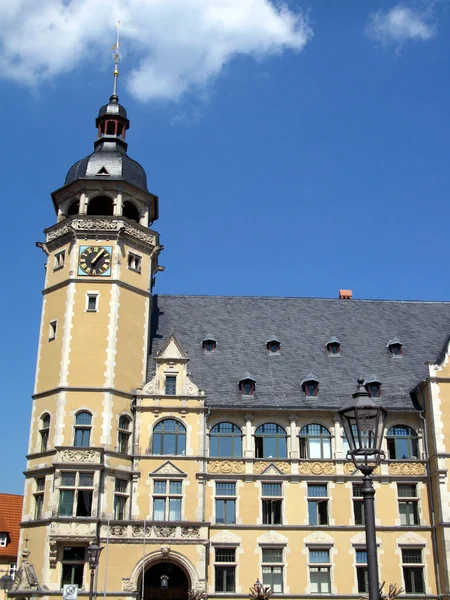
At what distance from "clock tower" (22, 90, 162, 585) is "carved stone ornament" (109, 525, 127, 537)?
2.57ft

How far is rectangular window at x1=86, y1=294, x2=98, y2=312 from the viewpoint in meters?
38.4

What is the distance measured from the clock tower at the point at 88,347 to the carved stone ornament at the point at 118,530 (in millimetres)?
782

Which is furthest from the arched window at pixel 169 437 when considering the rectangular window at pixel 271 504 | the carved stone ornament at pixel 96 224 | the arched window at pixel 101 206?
the arched window at pixel 101 206

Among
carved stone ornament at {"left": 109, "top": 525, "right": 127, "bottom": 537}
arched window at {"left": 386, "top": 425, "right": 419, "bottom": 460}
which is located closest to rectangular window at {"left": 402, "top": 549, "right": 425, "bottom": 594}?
arched window at {"left": 386, "top": 425, "right": 419, "bottom": 460}

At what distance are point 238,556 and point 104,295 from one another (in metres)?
14.5

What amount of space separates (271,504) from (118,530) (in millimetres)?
7464

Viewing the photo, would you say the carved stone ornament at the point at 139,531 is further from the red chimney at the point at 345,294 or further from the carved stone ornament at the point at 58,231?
the red chimney at the point at 345,294

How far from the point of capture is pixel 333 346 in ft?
139

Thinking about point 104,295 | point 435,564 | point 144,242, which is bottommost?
point 435,564

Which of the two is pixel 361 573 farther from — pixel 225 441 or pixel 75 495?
pixel 75 495

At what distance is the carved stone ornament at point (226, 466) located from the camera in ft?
120

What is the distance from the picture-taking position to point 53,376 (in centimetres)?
3738

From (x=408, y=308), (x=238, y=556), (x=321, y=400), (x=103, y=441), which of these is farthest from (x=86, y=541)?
(x=408, y=308)

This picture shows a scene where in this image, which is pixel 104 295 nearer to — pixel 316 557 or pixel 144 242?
pixel 144 242
